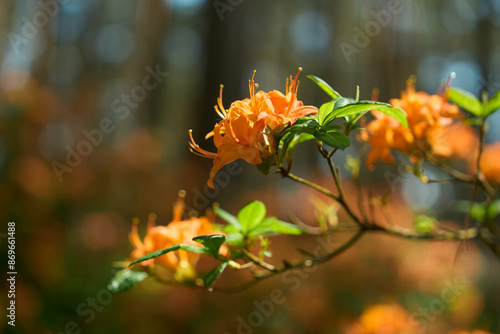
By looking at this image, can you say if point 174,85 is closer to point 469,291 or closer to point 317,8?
point 317,8

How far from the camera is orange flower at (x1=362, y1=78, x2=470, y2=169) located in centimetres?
115

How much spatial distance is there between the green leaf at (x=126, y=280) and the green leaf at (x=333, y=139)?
52 cm

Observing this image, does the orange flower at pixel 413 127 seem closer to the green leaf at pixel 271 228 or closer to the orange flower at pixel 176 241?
the green leaf at pixel 271 228

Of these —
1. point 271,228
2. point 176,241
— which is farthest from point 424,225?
point 176,241

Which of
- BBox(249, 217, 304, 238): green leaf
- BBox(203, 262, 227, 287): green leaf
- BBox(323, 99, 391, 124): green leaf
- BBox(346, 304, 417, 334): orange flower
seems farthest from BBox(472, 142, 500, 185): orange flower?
BBox(203, 262, 227, 287): green leaf

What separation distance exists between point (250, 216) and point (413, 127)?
0.53 metres

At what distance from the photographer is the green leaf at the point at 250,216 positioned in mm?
1008

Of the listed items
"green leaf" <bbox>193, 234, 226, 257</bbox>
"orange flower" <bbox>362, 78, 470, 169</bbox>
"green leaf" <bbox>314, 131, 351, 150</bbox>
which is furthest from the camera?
"orange flower" <bbox>362, 78, 470, 169</bbox>

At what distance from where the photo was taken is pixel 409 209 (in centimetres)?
553

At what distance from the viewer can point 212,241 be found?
908 millimetres

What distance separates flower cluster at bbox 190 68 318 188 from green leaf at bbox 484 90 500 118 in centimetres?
51

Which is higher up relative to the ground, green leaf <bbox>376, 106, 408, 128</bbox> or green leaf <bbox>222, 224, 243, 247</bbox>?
green leaf <bbox>376, 106, 408, 128</bbox>

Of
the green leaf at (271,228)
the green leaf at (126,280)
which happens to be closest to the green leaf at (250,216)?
the green leaf at (271,228)

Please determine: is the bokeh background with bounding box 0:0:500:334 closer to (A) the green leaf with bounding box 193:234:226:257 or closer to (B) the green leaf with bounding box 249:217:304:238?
(B) the green leaf with bounding box 249:217:304:238
